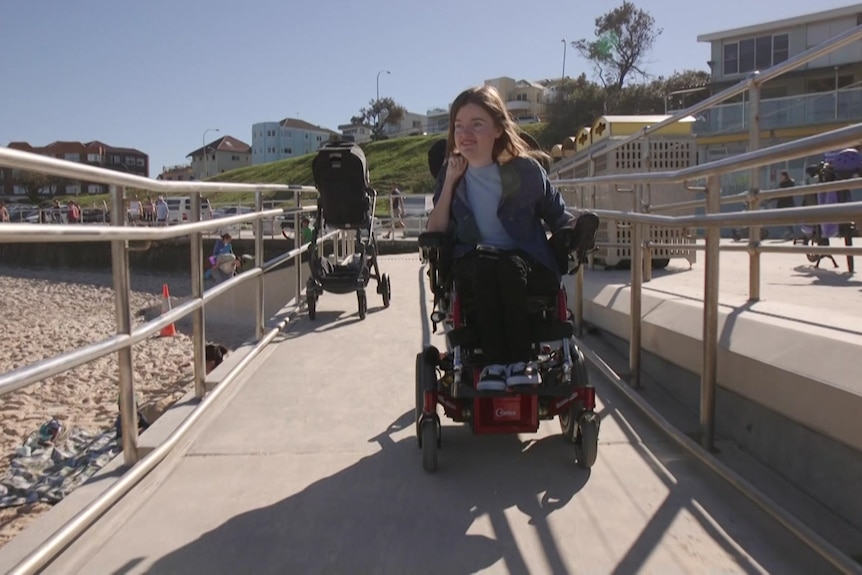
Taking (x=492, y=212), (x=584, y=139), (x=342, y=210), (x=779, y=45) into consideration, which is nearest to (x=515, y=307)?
(x=492, y=212)

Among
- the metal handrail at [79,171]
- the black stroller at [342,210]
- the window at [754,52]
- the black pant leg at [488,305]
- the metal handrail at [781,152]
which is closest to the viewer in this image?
the metal handrail at [79,171]

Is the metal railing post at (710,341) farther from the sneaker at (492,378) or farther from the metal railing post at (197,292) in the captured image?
the metal railing post at (197,292)

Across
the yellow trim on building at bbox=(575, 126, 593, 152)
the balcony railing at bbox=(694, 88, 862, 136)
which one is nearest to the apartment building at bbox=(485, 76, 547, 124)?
the balcony railing at bbox=(694, 88, 862, 136)

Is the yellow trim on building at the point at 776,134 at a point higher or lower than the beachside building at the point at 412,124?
lower

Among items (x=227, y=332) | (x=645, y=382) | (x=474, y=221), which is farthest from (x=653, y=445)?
(x=227, y=332)

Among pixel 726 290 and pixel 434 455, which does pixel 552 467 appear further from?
pixel 726 290

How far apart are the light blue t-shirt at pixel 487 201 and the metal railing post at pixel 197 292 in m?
1.51

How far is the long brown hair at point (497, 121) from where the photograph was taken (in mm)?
3096

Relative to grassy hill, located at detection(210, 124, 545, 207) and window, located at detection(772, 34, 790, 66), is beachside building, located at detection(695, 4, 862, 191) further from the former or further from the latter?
grassy hill, located at detection(210, 124, 545, 207)

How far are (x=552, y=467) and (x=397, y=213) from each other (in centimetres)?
2371

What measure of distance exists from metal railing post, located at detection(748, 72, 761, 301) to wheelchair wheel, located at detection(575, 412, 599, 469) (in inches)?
72.2

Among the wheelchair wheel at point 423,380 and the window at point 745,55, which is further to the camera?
the window at point 745,55

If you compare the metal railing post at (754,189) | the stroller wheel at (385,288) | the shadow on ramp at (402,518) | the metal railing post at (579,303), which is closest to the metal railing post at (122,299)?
the shadow on ramp at (402,518)

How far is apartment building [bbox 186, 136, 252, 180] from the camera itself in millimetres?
113688
